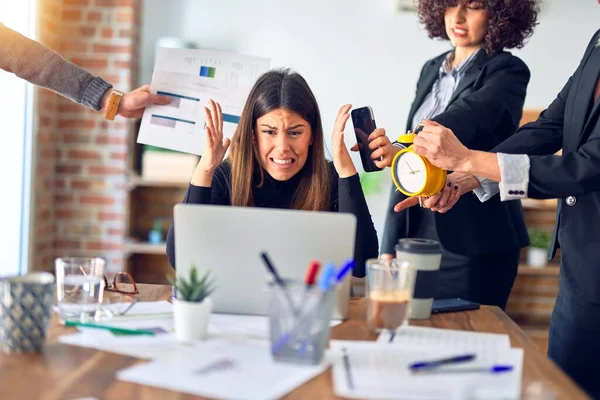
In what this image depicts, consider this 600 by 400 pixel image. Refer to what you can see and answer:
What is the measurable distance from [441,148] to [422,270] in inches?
14.7

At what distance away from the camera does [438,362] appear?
112cm

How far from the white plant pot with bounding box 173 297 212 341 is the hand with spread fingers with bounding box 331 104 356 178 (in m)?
0.78

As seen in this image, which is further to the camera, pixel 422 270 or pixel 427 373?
pixel 422 270

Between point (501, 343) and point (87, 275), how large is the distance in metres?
0.75

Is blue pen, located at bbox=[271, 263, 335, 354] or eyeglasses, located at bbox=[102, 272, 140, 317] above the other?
blue pen, located at bbox=[271, 263, 335, 354]

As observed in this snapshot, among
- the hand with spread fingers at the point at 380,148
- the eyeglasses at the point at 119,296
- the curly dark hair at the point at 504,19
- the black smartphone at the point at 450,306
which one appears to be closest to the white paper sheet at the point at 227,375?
the eyeglasses at the point at 119,296

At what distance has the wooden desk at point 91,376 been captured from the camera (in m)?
1.00

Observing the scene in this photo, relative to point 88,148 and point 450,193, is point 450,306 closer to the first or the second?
point 450,193

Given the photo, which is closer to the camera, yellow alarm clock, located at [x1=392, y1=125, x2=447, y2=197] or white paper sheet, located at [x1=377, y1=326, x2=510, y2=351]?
white paper sheet, located at [x1=377, y1=326, x2=510, y2=351]

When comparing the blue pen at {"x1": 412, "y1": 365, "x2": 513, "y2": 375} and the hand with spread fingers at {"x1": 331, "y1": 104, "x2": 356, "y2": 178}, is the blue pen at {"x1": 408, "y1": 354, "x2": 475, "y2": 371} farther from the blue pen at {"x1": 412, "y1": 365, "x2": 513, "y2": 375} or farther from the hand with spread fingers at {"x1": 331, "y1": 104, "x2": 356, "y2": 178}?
the hand with spread fingers at {"x1": 331, "y1": 104, "x2": 356, "y2": 178}

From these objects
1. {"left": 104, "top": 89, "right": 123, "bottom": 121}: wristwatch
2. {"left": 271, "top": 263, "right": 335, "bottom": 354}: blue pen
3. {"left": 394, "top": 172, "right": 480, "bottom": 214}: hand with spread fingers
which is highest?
{"left": 104, "top": 89, "right": 123, "bottom": 121}: wristwatch

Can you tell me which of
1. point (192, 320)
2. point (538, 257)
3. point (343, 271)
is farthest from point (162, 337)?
point (538, 257)

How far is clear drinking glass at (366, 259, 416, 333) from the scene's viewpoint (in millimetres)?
1341

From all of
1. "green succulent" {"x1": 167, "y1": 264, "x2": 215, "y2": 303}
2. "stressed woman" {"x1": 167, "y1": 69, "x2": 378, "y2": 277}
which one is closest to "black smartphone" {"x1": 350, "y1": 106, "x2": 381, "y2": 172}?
"stressed woman" {"x1": 167, "y1": 69, "x2": 378, "y2": 277}
